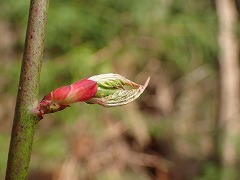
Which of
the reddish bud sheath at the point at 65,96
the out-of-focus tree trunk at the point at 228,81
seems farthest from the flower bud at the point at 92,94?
the out-of-focus tree trunk at the point at 228,81

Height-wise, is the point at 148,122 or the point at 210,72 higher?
the point at 210,72

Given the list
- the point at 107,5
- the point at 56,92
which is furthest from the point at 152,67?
the point at 56,92

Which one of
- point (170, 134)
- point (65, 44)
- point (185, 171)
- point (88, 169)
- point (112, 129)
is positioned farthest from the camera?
point (185, 171)

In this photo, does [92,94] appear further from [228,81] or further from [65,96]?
[228,81]

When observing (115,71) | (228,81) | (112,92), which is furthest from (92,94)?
(228,81)

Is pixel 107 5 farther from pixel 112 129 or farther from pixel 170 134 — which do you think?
pixel 170 134

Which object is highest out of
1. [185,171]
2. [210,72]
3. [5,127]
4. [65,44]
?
[65,44]
